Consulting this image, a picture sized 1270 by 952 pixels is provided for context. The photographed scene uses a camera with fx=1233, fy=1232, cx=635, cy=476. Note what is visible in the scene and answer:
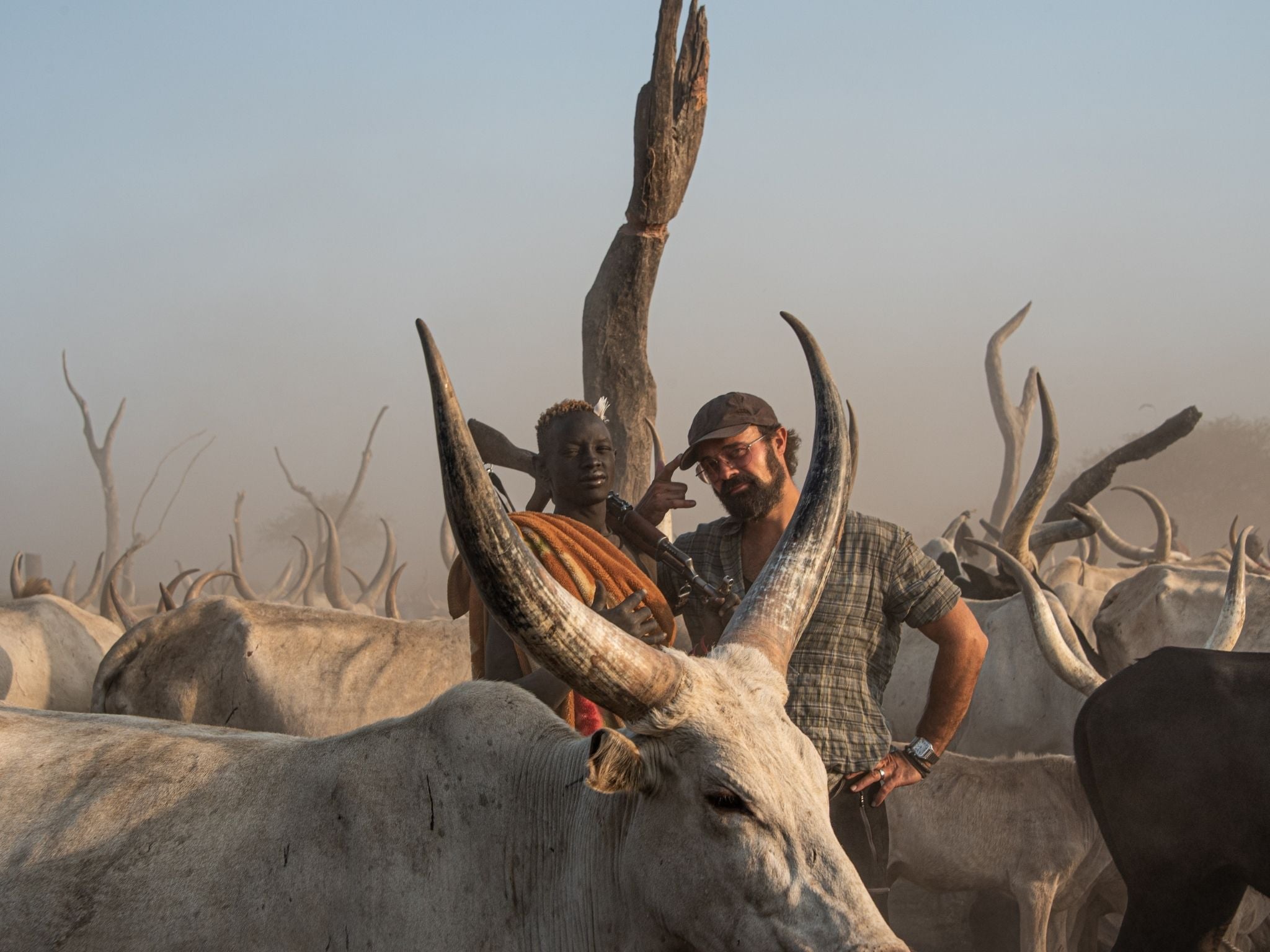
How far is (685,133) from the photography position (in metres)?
6.14

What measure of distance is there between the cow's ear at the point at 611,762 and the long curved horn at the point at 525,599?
0.33 ft

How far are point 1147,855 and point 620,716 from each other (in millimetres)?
2705

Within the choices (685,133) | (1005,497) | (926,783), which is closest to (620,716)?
(926,783)

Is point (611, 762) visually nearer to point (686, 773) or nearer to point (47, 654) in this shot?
point (686, 773)

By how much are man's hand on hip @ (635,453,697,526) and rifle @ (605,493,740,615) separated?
144 mm

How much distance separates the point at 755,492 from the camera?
3.85 metres

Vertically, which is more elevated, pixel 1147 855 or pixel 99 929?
pixel 99 929

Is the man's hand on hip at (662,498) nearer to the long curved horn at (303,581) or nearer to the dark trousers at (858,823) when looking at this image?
the dark trousers at (858,823)

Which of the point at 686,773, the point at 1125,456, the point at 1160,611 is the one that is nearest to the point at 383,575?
the point at 1125,456

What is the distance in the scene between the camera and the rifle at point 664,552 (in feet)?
12.0

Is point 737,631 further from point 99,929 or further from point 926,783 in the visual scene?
point 926,783

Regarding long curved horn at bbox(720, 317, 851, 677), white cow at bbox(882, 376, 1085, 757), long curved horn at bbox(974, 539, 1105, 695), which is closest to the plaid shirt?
long curved horn at bbox(720, 317, 851, 677)

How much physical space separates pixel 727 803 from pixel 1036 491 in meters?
6.83

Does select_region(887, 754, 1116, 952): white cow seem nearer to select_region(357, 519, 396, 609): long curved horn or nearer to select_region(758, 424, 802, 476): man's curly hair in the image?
select_region(758, 424, 802, 476): man's curly hair
